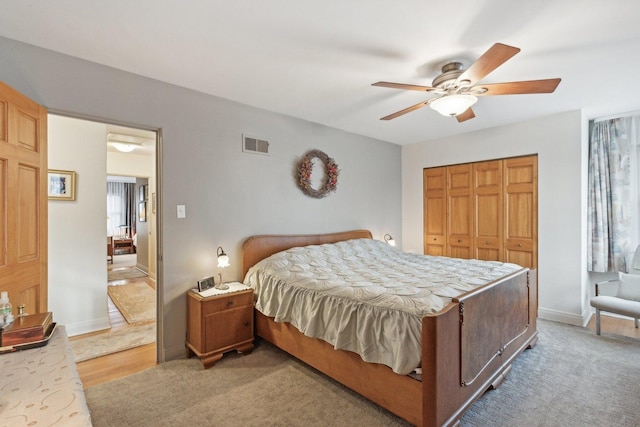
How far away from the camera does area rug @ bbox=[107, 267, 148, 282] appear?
248 inches

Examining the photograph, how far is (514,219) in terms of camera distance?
13.5 ft

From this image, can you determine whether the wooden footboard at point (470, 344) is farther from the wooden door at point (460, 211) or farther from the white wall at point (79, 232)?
the white wall at point (79, 232)

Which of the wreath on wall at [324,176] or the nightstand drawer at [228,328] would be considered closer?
the nightstand drawer at [228,328]

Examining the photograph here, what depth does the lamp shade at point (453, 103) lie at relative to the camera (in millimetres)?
2387

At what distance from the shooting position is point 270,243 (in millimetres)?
3480

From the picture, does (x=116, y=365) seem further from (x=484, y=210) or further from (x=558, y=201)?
(x=558, y=201)

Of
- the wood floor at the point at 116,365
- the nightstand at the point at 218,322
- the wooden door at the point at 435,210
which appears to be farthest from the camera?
the wooden door at the point at 435,210

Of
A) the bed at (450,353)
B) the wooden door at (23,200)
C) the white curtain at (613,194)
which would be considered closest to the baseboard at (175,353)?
the bed at (450,353)

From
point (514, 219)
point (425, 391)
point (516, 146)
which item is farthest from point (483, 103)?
point (425, 391)

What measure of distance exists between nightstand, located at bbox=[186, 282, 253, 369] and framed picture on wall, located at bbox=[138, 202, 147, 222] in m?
4.92

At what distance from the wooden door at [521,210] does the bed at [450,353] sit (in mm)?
1171

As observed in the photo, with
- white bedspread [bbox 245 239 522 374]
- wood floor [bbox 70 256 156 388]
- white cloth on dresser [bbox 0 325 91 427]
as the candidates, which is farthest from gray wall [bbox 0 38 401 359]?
white cloth on dresser [bbox 0 325 91 427]

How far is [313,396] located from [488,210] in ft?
11.6

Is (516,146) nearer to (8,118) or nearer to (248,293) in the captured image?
(248,293)
